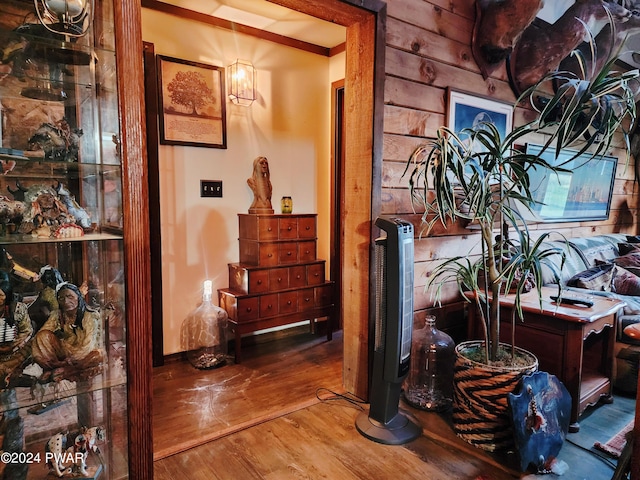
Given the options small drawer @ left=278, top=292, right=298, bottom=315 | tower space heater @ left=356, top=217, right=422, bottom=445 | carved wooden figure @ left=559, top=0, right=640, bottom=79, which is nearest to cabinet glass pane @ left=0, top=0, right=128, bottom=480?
tower space heater @ left=356, top=217, right=422, bottom=445

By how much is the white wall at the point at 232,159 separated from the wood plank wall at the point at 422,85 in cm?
133

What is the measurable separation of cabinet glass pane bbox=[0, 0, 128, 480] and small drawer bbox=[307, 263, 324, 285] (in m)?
1.95

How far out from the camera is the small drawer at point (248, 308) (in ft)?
9.34

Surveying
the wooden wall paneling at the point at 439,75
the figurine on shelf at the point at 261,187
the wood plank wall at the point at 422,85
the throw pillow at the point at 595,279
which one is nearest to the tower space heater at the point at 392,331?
the wood plank wall at the point at 422,85

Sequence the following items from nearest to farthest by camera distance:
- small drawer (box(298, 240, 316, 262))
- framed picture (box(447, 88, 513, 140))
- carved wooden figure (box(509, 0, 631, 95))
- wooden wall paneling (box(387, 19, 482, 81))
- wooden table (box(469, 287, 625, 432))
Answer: wooden table (box(469, 287, 625, 432)) < wooden wall paneling (box(387, 19, 482, 81)) < framed picture (box(447, 88, 513, 140)) < carved wooden figure (box(509, 0, 631, 95)) < small drawer (box(298, 240, 316, 262))

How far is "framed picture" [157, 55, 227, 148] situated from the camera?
2.72 m

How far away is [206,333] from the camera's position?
282cm

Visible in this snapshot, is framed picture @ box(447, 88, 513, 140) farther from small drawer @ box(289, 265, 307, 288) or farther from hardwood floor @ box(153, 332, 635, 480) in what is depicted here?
hardwood floor @ box(153, 332, 635, 480)

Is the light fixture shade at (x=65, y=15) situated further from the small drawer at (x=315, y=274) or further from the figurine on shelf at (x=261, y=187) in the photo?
the small drawer at (x=315, y=274)

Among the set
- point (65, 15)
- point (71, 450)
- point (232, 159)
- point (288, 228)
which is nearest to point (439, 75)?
point (288, 228)

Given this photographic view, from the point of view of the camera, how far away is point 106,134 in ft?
4.16

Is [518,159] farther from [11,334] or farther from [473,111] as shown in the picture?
[11,334]

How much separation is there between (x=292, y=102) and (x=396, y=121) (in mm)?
1400

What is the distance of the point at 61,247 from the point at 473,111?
2335mm
